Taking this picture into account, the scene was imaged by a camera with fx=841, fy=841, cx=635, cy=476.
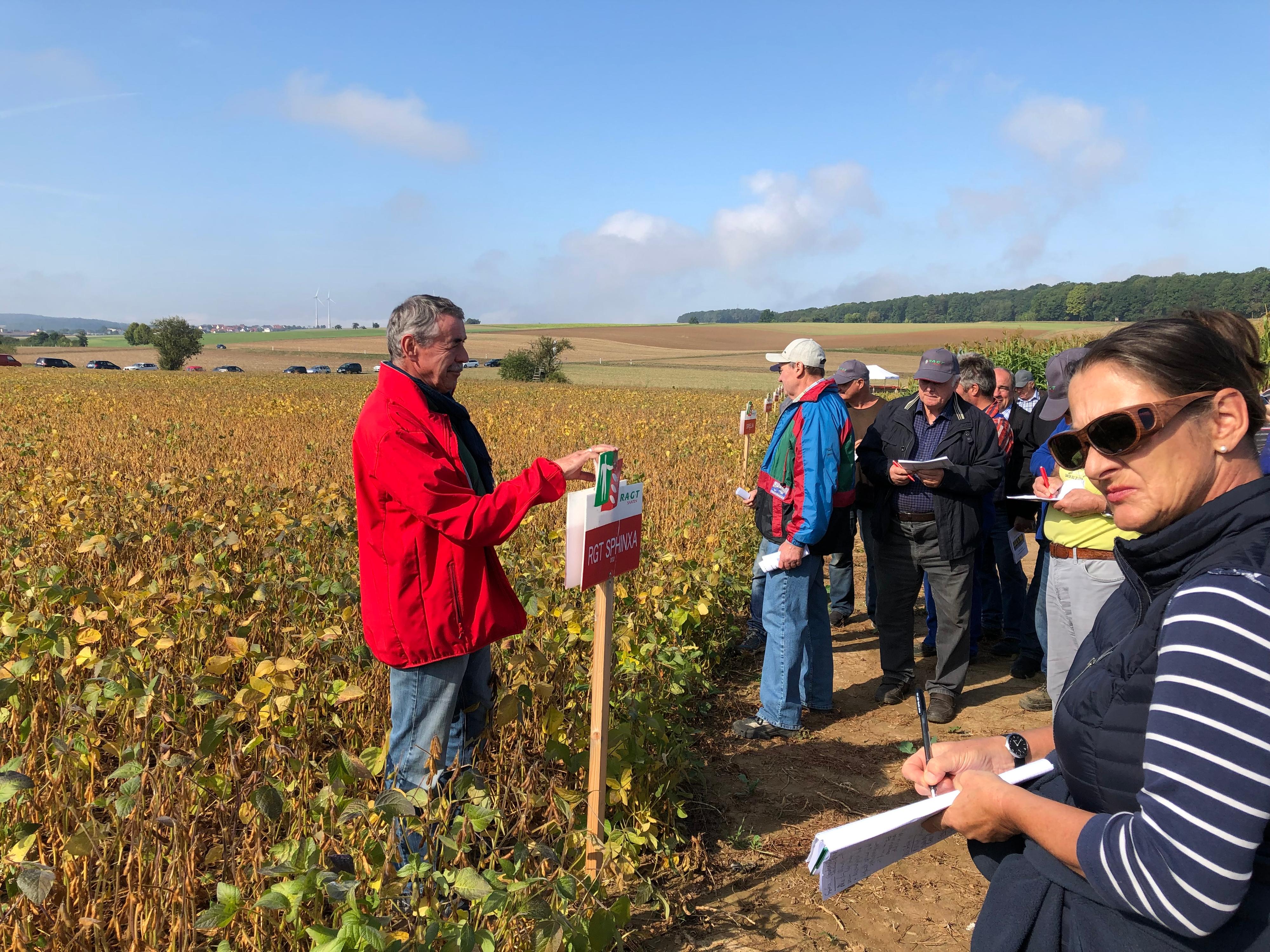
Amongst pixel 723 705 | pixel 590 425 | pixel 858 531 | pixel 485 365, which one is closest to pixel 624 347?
pixel 485 365

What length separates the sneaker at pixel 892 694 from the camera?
16.1 feet

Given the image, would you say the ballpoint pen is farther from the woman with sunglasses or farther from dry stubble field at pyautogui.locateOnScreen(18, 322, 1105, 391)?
dry stubble field at pyautogui.locateOnScreen(18, 322, 1105, 391)

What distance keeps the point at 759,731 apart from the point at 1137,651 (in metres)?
3.35

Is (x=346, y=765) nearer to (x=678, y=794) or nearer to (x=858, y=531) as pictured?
(x=678, y=794)

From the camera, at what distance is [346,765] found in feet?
7.43

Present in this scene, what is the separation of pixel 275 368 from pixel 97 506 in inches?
2417

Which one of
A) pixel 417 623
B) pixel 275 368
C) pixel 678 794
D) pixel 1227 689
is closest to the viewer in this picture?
pixel 1227 689

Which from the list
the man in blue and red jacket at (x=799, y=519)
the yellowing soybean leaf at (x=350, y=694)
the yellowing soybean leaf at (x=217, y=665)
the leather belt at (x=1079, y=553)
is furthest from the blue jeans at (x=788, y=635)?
the yellowing soybean leaf at (x=217, y=665)

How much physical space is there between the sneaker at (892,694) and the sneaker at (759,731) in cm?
77

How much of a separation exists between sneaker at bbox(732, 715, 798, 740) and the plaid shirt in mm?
1434

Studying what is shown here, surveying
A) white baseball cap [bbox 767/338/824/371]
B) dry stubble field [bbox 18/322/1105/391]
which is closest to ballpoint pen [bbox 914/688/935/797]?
white baseball cap [bbox 767/338/824/371]

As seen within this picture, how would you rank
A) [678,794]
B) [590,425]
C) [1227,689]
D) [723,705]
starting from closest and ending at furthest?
[1227,689]
[678,794]
[723,705]
[590,425]

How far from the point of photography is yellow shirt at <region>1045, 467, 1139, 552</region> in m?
3.60

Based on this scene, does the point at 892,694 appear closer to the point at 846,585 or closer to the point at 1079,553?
the point at 1079,553
